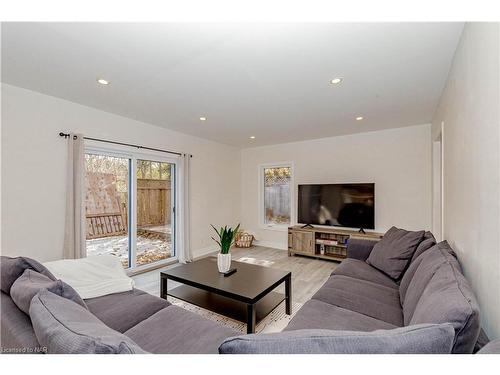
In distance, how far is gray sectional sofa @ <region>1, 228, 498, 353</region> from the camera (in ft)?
2.25

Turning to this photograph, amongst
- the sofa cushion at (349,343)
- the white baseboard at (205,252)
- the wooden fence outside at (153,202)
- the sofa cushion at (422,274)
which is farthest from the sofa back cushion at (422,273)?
the wooden fence outside at (153,202)

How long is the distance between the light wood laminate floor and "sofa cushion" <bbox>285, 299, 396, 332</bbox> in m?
1.21

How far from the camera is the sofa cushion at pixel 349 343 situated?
664 millimetres

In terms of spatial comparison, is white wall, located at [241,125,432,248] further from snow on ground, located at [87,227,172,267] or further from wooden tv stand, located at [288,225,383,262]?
snow on ground, located at [87,227,172,267]

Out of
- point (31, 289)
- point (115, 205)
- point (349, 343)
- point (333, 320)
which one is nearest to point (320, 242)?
point (333, 320)

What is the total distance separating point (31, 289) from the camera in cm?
107

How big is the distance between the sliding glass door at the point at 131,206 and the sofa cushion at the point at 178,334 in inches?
93.8

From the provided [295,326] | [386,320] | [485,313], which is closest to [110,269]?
[295,326]

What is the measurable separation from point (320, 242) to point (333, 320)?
3.01 metres

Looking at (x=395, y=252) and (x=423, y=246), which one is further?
(x=395, y=252)

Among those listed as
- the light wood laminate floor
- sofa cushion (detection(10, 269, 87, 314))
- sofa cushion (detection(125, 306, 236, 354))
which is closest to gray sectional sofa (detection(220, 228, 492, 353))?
sofa cushion (detection(125, 306, 236, 354))

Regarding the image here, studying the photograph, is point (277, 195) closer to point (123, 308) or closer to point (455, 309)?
point (123, 308)

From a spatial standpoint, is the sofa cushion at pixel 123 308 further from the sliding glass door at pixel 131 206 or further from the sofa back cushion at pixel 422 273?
the sliding glass door at pixel 131 206
